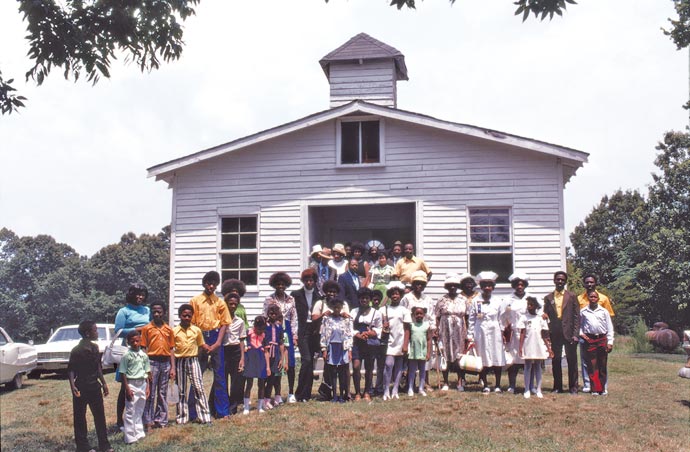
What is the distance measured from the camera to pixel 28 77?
597 centimetres

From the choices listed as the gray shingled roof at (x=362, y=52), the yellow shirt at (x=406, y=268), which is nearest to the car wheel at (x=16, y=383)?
the yellow shirt at (x=406, y=268)

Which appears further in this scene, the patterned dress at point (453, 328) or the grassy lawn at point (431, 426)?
the patterned dress at point (453, 328)

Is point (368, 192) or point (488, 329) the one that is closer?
point (488, 329)

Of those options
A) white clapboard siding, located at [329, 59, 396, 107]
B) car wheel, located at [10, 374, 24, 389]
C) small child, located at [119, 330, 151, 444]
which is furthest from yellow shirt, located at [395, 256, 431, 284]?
car wheel, located at [10, 374, 24, 389]

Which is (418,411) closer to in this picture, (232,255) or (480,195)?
(480,195)

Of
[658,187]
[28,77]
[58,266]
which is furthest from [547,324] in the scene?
[58,266]

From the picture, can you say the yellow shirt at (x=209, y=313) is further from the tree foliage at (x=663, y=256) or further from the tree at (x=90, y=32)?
the tree foliage at (x=663, y=256)

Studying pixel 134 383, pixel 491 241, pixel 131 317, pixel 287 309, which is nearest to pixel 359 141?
pixel 491 241

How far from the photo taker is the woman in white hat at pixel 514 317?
35.6 feet

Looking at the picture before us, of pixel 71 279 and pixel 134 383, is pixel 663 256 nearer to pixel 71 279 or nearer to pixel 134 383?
pixel 134 383

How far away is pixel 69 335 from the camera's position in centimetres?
1795

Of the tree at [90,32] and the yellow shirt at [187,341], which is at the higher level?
the tree at [90,32]

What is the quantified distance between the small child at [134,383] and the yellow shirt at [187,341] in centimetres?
63

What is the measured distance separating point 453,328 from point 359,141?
5.56m
